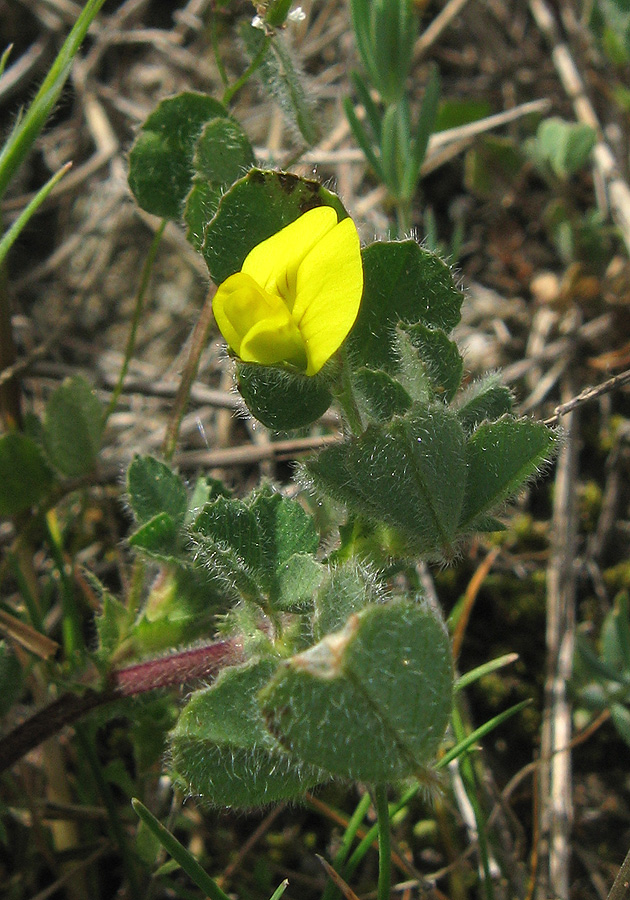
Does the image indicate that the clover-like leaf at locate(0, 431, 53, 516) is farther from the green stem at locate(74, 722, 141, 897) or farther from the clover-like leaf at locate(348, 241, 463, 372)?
the clover-like leaf at locate(348, 241, 463, 372)

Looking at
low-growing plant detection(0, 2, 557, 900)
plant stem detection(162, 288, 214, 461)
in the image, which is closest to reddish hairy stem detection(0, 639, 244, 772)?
low-growing plant detection(0, 2, 557, 900)

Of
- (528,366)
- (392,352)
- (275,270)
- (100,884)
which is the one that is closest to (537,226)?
(528,366)

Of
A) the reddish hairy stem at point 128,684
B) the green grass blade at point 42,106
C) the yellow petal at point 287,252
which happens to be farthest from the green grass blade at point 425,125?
the reddish hairy stem at point 128,684

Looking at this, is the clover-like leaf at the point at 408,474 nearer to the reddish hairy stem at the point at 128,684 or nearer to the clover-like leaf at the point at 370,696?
the clover-like leaf at the point at 370,696

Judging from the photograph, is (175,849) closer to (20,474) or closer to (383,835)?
(383,835)

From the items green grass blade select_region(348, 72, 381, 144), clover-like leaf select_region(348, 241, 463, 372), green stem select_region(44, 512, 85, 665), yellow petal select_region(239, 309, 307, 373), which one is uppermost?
green grass blade select_region(348, 72, 381, 144)

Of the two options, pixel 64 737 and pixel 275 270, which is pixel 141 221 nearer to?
pixel 64 737
